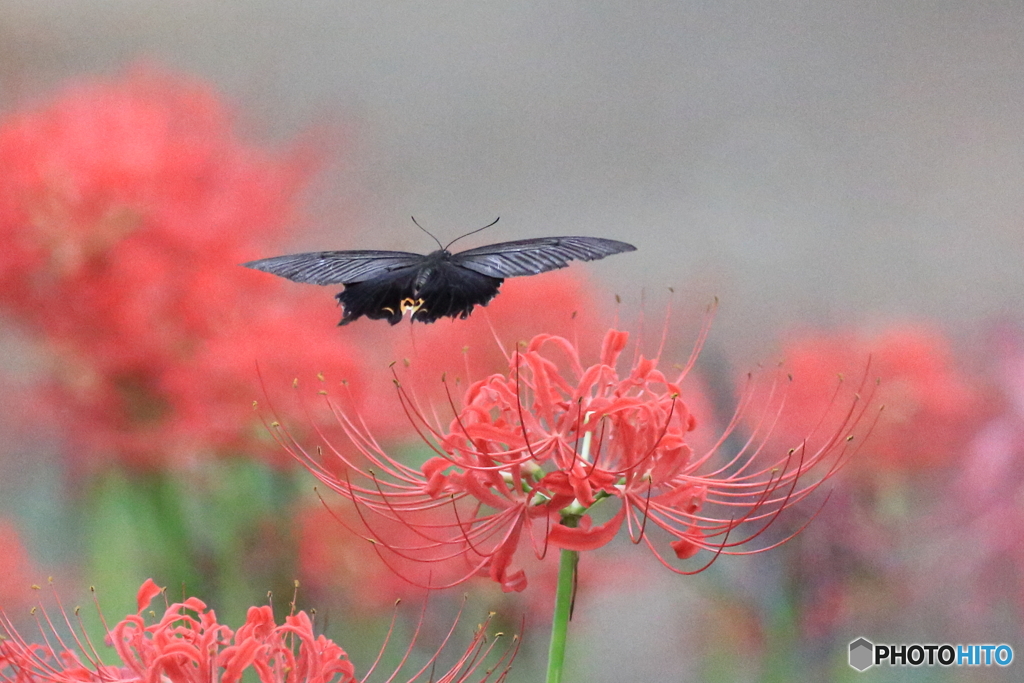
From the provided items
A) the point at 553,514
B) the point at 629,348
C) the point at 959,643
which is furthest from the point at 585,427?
the point at 959,643

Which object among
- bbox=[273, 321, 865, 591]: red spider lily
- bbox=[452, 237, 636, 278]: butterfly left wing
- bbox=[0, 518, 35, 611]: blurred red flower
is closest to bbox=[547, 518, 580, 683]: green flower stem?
bbox=[273, 321, 865, 591]: red spider lily

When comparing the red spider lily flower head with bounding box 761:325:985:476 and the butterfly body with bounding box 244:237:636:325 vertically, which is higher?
the butterfly body with bounding box 244:237:636:325

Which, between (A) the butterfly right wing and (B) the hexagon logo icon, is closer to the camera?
(A) the butterfly right wing

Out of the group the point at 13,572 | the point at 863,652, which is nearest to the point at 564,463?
the point at 863,652

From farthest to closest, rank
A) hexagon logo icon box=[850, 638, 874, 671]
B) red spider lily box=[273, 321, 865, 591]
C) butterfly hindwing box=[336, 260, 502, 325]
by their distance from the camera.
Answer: hexagon logo icon box=[850, 638, 874, 671] < butterfly hindwing box=[336, 260, 502, 325] < red spider lily box=[273, 321, 865, 591]

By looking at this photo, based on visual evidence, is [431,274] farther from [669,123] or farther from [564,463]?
[669,123]

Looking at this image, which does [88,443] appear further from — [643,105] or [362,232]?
[643,105]

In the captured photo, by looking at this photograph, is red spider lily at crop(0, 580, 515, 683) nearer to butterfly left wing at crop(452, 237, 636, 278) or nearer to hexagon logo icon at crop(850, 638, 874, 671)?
butterfly left wing at crop(452, 237, 636, 278)
